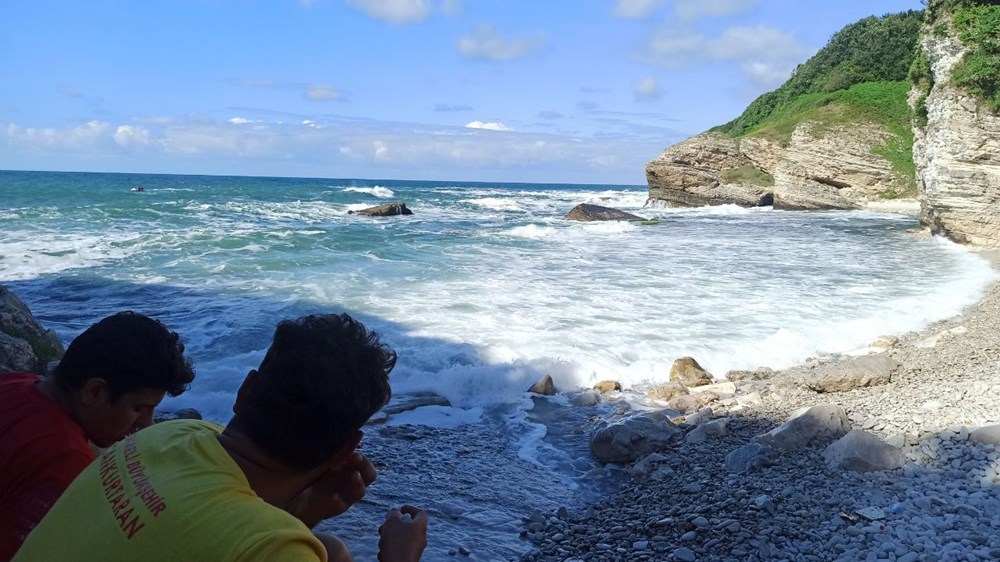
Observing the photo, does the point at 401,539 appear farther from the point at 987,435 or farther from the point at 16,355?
the point at 16,355

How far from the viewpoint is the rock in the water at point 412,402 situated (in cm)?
773

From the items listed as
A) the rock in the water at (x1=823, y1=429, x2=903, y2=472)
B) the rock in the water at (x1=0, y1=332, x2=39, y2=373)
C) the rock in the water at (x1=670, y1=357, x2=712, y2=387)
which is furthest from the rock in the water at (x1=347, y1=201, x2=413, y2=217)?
the rock in the water at (x1=823, y1=429, x2=903, y2=472)

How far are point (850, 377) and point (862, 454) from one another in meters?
2.69

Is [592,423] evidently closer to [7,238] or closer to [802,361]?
[802,361]

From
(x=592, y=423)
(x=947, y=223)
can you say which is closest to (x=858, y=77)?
(x=947, y=223)

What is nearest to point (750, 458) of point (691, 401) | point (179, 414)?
point (691, 401)

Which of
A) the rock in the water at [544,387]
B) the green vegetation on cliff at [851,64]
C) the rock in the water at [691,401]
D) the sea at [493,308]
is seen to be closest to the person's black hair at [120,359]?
the sea at [493,308]

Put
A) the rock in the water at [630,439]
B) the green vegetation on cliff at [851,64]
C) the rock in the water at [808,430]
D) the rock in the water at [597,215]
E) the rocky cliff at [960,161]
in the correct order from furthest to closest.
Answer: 1. the green vegetation on cliff at [851,64]
2. the rock in the water at [597,215]
3. the rocky cliff at [960,161]
4. the rock in the water at [630,439]
5. the rock in the water at [808,430]

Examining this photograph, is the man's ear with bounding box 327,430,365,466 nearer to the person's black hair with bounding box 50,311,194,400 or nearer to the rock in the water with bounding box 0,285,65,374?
the person's black hair with bounding box 50,311,194,400

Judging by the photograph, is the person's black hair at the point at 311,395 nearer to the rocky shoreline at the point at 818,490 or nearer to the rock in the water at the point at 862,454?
the rocky shoreline at the point at 818,490

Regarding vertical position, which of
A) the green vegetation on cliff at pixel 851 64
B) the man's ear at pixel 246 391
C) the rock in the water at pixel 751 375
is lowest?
the rock in the water at pixel 751 375

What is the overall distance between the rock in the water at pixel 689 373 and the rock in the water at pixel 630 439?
7.15 feet

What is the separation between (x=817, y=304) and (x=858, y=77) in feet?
136

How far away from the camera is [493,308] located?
1227 centimetres
